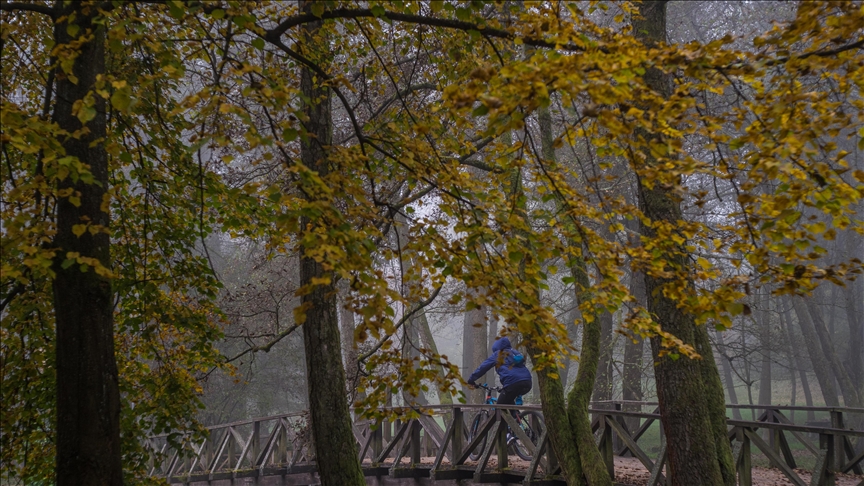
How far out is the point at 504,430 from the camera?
34.0ft

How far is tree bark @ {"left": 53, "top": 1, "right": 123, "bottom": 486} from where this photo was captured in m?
4.52

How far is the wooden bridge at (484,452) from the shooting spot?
755cm

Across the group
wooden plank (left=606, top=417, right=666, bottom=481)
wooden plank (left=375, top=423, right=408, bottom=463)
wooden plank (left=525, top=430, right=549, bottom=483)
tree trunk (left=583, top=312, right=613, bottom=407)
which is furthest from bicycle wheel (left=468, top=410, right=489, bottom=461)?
tree trunk (left=583, top=312, right=613, bottom=407)

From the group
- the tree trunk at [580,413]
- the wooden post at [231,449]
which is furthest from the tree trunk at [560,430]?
the wooden post at [231,449]

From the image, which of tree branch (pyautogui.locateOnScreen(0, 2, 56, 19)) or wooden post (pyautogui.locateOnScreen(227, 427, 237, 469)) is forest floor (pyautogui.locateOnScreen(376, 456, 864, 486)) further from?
tree branch (pyautogui.locateOnScreen(0, 2, 56, 19))

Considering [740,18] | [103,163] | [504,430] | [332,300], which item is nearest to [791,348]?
[740,18]

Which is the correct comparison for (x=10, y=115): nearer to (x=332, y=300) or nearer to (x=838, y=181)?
(x=332, y=300)

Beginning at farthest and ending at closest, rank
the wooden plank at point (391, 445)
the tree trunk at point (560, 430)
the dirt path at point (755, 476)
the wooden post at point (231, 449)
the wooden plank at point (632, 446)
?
the wooden post at point (231, 449) → the wooden plank at point (391, 445) → the dirt path at point (755, 476) → the wooden plank at point (632, 446) → the tree trunk at point (560, 430)

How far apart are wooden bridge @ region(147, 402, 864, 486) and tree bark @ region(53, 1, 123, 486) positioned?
1.86 meters

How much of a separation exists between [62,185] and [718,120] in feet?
15.1

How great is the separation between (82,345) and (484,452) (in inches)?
279

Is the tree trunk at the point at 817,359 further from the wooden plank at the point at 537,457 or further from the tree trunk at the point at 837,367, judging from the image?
the wooden plank at the point at 537,457

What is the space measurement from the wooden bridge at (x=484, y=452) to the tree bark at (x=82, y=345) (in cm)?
186

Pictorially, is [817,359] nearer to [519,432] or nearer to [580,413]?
[519,432]
